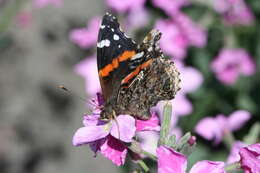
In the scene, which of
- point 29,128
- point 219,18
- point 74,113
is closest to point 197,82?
point 219,18

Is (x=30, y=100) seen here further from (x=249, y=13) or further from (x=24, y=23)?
(x=249, y=13)

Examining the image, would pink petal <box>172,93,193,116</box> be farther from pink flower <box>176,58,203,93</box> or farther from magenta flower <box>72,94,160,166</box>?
magenta flower <box>72,94,160,166</box>

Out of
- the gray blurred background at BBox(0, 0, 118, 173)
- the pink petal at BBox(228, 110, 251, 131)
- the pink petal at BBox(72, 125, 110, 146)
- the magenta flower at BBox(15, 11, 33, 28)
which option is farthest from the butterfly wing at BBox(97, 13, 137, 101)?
the magenta flower at BBox(15, 11, 33, 28)

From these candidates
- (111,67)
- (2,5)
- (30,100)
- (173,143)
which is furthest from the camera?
(30,100)

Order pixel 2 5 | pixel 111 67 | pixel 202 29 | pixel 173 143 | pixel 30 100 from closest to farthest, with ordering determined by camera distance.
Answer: pixel 173 143 → pixel 111 67 → pixel 202 29 → pixel 2 5 → pixel 30 100

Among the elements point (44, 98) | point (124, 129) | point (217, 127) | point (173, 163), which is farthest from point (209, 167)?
point (44, 98)

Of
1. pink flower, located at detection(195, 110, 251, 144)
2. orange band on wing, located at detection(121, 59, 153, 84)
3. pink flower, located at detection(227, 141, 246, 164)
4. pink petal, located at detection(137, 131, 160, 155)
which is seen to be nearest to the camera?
orange band on wing, located at detection(121, 59, 153, 84)

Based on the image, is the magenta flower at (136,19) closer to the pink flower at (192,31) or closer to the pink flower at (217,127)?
the pink flower at (192,31)
